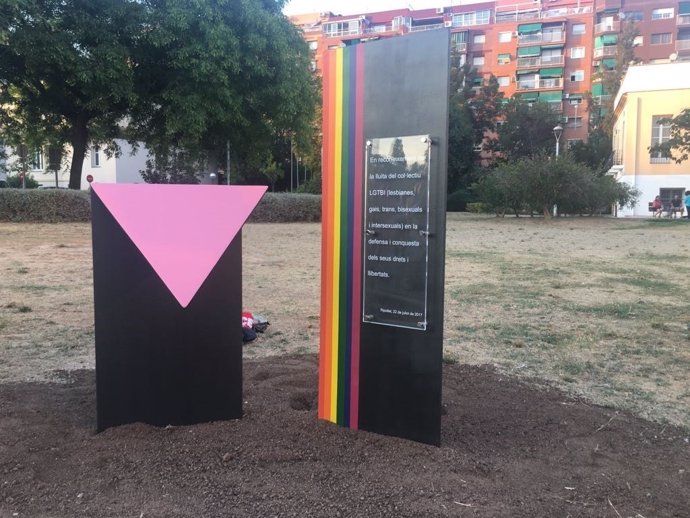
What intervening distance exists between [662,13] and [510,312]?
247 ft

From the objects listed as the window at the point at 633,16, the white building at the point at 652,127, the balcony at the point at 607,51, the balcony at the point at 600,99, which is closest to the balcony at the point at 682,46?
the window at the point at 633,16

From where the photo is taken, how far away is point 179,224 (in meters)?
3.50

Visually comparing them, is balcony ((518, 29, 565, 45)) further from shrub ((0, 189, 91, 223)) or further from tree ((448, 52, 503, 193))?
shrub ((0, 189, 91, 223))

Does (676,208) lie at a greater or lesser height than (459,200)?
lesser

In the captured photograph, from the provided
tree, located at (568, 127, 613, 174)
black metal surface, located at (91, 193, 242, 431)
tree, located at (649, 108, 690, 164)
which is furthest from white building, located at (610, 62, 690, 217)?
black metal surface, located at (91, 193, 242, 431)

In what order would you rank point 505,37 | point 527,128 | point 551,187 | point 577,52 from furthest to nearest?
point 505,37, point 577,52, point 527,128, point 551,187

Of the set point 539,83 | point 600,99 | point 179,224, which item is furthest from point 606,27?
point 179,224

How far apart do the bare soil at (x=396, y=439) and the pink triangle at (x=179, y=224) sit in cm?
91

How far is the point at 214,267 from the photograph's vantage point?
11.6 feet

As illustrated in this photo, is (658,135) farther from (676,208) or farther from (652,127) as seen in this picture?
(676,208)

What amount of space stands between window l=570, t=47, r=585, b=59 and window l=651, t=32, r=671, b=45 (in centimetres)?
811

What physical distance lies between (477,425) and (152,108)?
23.8m

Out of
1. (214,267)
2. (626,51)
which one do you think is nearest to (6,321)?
(214,267)

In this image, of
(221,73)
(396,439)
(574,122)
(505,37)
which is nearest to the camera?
(396,439)
